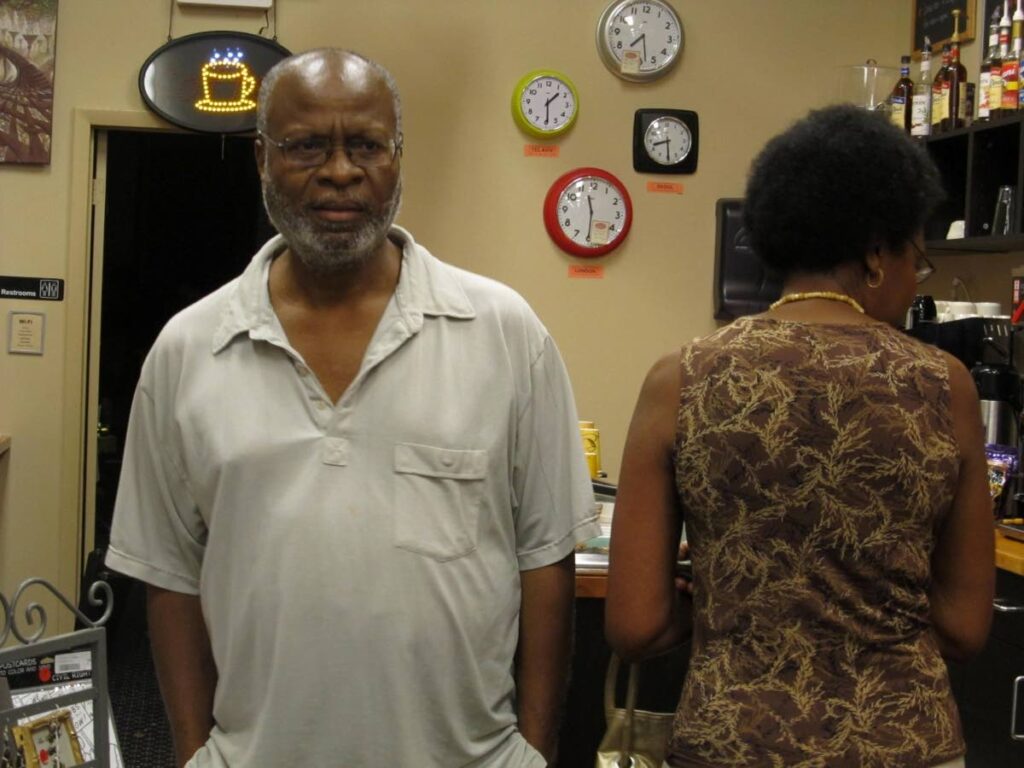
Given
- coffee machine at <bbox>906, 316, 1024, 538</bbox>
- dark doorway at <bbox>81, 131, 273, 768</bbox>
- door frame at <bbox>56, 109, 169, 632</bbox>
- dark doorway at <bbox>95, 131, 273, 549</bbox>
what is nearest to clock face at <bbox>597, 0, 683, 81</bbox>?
coffee machine at <bbox>906, 316, 1024, 538</bbox>

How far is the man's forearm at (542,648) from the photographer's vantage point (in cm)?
139

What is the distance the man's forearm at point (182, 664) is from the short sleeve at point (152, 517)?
0.09 feet

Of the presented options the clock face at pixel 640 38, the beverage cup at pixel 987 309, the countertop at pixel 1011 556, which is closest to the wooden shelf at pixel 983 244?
the beverage cup at pixel 987 309

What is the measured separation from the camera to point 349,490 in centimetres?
129

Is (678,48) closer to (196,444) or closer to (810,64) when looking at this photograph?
(810,64)

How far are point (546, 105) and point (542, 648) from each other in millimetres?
3170

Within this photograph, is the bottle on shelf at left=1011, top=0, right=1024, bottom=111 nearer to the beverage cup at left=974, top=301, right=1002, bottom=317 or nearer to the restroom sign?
the beverage cup at left=974, top=301, right=1002, bottom=317

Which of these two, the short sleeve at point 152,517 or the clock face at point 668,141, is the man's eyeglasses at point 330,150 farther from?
the clock face at point 668,141

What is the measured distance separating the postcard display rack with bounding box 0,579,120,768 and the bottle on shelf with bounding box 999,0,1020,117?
2.92 meters

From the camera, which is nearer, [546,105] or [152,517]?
[152,517]

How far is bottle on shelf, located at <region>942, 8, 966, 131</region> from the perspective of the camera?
3.57 meters

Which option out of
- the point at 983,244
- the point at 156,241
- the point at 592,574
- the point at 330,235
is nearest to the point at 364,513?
the point at 330,235

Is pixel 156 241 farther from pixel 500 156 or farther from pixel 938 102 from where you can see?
pixel 938 102

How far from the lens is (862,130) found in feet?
4.21
